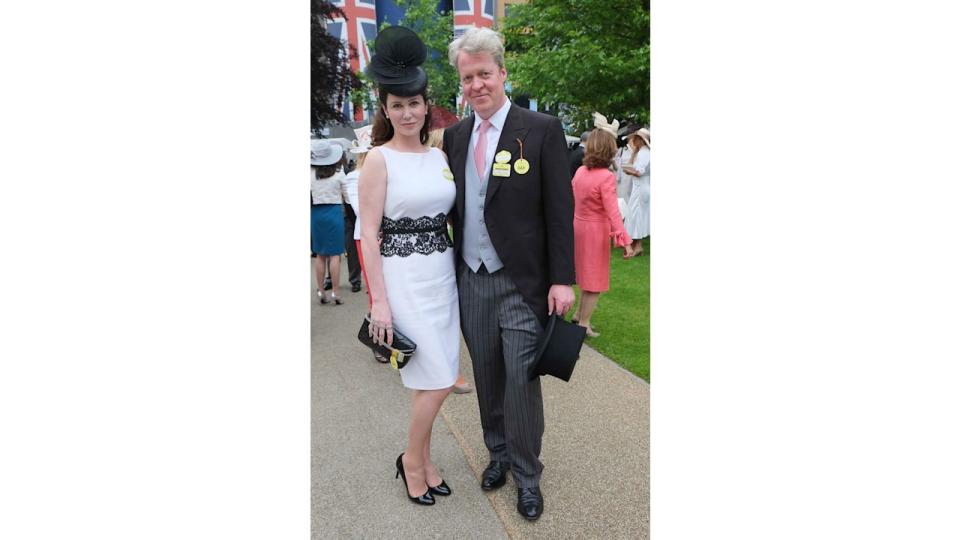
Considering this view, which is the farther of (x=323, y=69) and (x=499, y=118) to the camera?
(x=323, y=69)

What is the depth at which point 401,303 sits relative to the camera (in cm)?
283

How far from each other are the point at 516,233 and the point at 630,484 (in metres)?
1.46

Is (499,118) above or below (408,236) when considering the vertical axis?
above

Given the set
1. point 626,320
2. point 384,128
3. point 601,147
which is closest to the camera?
point 384,128

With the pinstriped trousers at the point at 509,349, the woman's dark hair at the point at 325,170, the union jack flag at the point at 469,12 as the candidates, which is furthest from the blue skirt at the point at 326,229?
the union jack flag at the point at 469,12

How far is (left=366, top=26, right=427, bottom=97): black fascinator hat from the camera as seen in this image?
2.65m

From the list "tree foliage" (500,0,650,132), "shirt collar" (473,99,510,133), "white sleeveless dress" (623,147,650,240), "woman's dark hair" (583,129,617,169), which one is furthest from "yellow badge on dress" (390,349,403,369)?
"tree foliage" (500,0,650,132)

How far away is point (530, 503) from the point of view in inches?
114

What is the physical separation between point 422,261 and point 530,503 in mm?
1255

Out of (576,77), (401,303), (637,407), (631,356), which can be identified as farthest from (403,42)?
(576,77)

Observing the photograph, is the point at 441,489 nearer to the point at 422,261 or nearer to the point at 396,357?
the point at 396,357

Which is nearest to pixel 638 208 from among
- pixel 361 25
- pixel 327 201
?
pixel 327 201

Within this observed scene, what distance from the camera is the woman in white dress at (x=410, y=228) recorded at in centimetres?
267

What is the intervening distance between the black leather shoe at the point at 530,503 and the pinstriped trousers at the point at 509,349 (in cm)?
3
